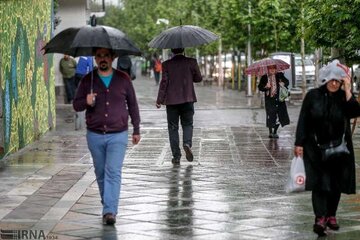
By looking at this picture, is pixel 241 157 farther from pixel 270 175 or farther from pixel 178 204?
pixel 178 204

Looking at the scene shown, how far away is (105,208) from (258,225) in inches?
58.7

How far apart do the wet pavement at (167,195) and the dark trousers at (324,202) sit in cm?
22

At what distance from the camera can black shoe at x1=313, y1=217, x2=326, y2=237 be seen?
8.92 metres

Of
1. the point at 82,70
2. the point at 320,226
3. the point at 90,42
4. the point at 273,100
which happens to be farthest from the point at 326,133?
the point at 82,70

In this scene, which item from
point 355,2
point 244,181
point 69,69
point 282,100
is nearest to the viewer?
point 244,181

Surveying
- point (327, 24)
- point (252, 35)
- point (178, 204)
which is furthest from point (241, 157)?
point (252, 35)

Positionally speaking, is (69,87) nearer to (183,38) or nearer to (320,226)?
(183,38)

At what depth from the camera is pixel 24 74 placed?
16.8m

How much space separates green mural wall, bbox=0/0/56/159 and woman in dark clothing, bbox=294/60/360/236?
5.65 metres

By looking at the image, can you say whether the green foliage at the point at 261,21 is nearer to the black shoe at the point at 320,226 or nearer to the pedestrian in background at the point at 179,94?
the pedestrian in background at the point at 179,94

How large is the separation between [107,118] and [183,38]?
→ 5205 millimetres

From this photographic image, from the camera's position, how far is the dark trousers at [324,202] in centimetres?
905

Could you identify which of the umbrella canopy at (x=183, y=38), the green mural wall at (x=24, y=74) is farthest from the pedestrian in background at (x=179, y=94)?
the green mural wall at (x=24, y=74)

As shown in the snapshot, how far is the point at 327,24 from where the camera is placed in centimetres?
1684
